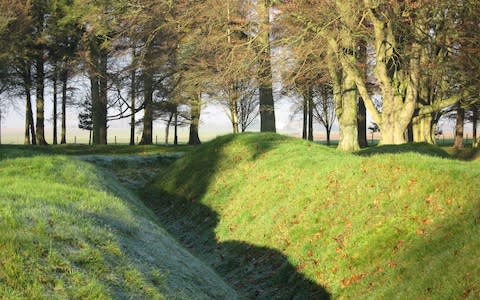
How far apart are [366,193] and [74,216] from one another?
22.3 feet

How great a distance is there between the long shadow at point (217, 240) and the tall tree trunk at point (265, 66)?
4.44m

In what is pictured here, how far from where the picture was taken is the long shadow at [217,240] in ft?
36.0

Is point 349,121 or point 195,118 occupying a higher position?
point 195,118

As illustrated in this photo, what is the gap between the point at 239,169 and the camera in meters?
19.7

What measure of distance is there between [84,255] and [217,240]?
26.4ft

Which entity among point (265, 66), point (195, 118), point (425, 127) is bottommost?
point (425, 127)

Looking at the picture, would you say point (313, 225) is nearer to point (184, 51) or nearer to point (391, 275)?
point (391, 275)

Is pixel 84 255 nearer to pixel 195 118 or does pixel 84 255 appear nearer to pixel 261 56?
pixel 261 56

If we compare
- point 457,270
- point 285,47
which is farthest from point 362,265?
point 285,47

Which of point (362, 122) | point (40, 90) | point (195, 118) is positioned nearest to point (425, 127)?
point (362, 122)

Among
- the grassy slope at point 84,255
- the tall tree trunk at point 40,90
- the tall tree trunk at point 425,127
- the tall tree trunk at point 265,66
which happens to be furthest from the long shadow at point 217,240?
the tall tree trunk at point 40,90

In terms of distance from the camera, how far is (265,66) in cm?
2691

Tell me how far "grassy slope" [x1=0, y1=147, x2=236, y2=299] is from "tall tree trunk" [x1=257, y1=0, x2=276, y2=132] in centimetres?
1464

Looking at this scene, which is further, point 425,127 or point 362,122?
point 362,122
